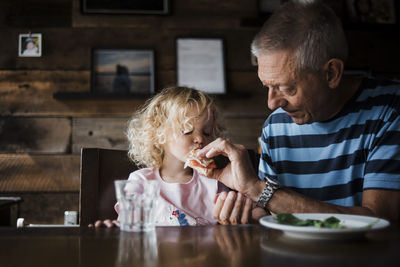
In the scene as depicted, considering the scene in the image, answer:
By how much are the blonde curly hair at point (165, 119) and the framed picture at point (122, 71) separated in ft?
3.08

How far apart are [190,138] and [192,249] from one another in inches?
40.4

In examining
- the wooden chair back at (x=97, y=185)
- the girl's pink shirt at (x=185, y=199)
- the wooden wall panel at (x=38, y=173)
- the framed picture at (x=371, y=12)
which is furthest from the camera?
the framed picture at (x=371, y=12)

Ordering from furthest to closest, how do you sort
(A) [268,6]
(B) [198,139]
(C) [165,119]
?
(A) [268,6], (C) [165,119], (B) [198,139]

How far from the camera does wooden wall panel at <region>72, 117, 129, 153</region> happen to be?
2.88 metres

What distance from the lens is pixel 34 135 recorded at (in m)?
2.84

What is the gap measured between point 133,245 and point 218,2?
2599 millimetres

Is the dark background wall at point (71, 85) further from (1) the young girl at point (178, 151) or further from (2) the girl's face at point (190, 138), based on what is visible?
(2) the girl's face at point (190, 138)

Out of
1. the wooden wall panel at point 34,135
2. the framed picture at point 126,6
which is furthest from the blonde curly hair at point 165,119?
the framed picture at point 126,6

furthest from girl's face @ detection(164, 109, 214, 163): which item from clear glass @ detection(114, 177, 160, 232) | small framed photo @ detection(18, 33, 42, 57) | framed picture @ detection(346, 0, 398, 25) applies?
framed picture @ detection(346, 0, 398, 25)

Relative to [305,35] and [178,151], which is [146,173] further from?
[305,35]

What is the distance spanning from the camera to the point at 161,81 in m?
2.96

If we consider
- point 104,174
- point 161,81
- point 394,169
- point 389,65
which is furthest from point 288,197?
point 389,65

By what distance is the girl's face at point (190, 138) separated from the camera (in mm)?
1736

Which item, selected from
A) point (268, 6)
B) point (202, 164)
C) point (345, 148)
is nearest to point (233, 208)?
point (202, 164)
